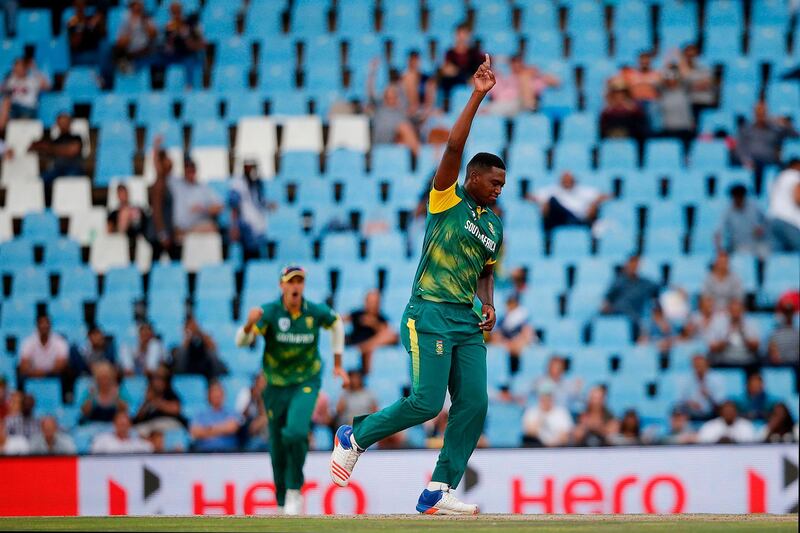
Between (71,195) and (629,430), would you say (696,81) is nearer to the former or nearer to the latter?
(629,430)

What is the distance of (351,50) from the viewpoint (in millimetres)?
19078

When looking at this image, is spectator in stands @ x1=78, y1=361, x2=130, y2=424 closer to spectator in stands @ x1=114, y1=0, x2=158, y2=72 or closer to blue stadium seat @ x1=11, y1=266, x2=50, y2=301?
blue stadium seat @ x1=11, y1=266, x2=50, y2=301

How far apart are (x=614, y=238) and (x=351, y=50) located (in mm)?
4950

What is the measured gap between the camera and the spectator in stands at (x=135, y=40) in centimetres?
1948

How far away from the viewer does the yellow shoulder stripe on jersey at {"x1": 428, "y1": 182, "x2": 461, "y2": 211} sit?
7.98 meters

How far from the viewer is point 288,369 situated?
36.4 feet

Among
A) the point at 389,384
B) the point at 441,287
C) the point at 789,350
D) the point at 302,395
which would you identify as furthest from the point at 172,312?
the point at 441,287

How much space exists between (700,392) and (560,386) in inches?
58.2

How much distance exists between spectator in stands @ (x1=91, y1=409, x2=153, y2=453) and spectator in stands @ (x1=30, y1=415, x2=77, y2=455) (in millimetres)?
315

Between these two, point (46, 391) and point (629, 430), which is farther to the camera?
point (46, 391)

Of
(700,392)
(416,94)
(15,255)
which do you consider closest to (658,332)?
(700,392)

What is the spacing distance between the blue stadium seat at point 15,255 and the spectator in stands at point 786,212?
30.3 ft

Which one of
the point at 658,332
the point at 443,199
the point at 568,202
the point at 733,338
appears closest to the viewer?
the point at 443,199

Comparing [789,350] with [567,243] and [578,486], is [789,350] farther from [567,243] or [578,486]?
[578,486]
